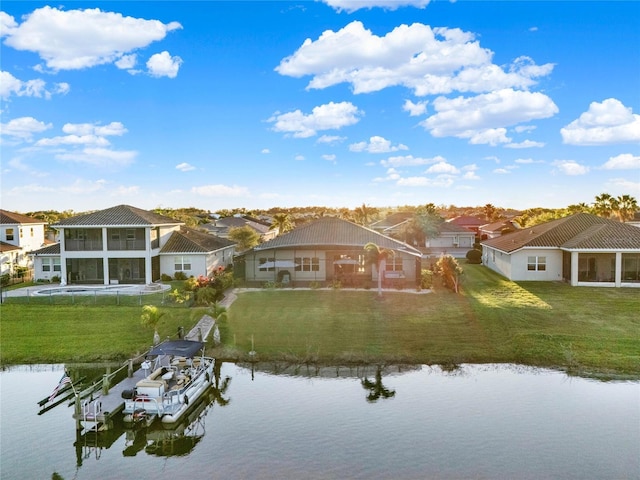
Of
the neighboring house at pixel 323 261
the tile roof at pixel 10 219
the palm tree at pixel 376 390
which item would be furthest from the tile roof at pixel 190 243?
the palm tree at pixel 376 390

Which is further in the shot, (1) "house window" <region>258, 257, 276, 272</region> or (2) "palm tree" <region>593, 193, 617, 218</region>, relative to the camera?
(2) "palm tree" <region>593, 193, 617, 218</region>

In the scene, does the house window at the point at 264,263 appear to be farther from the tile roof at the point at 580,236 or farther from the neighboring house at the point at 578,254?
the tile roof at the point at 580,236

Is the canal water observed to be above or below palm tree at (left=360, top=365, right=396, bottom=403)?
below

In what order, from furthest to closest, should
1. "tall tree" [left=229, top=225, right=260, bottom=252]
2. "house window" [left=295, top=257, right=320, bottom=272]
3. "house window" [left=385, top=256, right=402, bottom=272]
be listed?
"tall tree" [left=229, top=225, right=260, bottom=252] < "house window" [left=295, top=257, right=320, bottom=272] < "house window" [left=385, top=256, right=402, bottom=272]

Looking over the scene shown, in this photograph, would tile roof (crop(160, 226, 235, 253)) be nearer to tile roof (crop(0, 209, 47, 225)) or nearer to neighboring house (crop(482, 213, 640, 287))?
tile roof (crop(0, 209, 47, 225))

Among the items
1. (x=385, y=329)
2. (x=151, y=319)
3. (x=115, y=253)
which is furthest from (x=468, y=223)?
(x=151, y=319)

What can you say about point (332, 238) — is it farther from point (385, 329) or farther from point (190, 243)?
point (385, 329)

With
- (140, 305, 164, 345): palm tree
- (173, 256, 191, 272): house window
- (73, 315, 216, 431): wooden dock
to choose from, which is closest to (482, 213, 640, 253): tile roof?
(173, 256, 191, 272): house window

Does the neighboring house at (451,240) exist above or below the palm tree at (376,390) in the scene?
above

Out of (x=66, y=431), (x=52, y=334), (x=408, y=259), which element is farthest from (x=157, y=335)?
(x=408, y=259)
